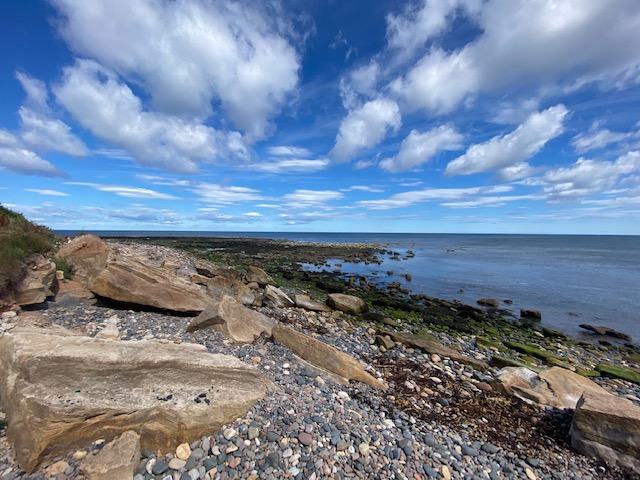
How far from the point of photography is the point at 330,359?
7832mm

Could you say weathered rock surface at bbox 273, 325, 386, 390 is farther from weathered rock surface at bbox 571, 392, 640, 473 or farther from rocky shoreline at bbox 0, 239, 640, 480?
weathered rock surface at bbox 571, 392, 640, 473

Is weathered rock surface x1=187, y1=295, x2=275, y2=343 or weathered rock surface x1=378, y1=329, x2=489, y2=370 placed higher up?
weathered rock surface x1=187, y1=295, x2=275, y2=343

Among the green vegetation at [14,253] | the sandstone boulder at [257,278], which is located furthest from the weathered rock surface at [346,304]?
the green vegetation at [14,253]

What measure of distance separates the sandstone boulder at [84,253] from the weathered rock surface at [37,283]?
8.92 ft

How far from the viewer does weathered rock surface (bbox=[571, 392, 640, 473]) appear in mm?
5434

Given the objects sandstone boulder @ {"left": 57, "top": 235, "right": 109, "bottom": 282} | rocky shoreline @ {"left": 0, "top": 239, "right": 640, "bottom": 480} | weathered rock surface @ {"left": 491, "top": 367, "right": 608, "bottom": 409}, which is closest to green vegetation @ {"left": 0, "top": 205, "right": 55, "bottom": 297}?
rocky shoreline @ {"left": 0, "top": 239, "right": 640, "bottom": 480}

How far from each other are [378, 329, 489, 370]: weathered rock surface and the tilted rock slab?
8.25 meters

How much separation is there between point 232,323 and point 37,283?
6.64 metres

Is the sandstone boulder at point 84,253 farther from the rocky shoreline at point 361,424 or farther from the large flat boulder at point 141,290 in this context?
the large flat boulder at point 141,290

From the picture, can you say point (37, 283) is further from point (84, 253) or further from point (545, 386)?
point (545, 386)

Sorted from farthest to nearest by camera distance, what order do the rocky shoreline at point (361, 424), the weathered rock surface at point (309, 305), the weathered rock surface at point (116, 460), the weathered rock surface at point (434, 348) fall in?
1. the weathered rock surface at point (309, 305)
2. the weathered rock surface at point (434, 348)
3. the rocky shoreline at point (361, 424)
4. the weathered rock surface at point (116, 460)

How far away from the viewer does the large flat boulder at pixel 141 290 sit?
1080cm

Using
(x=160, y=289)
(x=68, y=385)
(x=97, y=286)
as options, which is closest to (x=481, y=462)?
(x=68, y=385)

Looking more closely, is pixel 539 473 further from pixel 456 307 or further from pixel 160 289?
pixel 456 307
